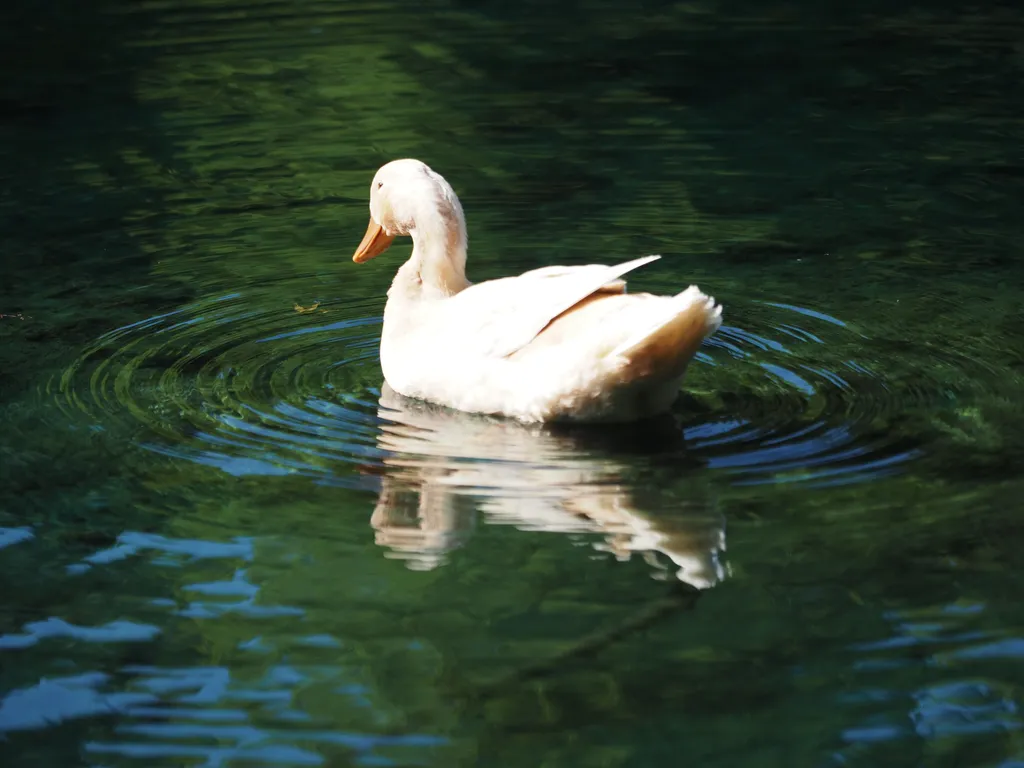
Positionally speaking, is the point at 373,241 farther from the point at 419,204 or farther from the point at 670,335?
the point at 670,335

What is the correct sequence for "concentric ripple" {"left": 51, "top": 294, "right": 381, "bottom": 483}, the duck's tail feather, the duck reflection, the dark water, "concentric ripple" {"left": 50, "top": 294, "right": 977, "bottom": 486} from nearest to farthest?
the dark water
the duck reflection
the duck's tail feather
"concentric ripple" {"left": 50, "top": 294, "right": 977, "bottom": 486}
"concentric ripple" {"left": 51, "top": 294, "right": 381, "bottom": 483}

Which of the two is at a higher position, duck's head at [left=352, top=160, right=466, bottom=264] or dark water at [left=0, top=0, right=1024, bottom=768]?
duck's head at [left=352, top=160, right=466, bottom=264]

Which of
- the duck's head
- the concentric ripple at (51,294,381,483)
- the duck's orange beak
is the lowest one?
the concentric ripple at (51,294,381,483)

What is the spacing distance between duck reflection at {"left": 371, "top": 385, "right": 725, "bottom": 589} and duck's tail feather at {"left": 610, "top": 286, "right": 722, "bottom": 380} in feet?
1.09

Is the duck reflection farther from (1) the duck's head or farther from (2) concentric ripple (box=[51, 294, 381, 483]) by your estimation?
(1) the duck's head

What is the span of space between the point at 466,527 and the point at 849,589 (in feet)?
4.12

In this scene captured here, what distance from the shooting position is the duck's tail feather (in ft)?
18.9

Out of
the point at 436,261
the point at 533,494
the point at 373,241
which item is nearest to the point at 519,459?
the point at 533,494

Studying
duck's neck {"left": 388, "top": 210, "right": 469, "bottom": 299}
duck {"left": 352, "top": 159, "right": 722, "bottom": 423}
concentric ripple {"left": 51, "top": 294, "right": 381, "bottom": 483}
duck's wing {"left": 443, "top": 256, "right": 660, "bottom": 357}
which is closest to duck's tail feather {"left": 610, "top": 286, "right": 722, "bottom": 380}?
duck {"left": 352, "top": 159, "right": 722, "bottom": 423}

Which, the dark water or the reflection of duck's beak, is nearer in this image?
the dark water

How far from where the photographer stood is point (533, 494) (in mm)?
5676

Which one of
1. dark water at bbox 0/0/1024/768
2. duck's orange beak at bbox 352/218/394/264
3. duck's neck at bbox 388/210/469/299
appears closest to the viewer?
dark water at bbox 0/0/1024/768

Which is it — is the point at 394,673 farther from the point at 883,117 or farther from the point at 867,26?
the point at 867,26

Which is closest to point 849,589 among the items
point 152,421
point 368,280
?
point 152,421
